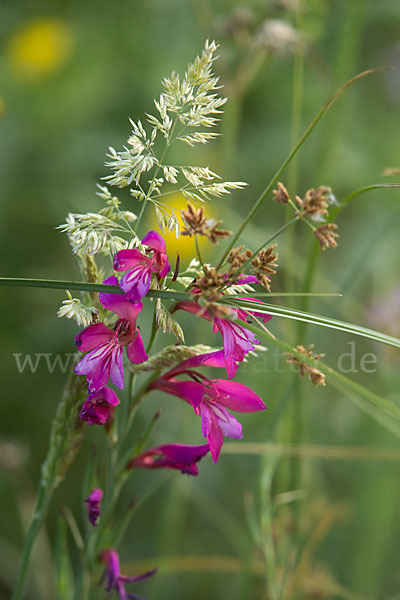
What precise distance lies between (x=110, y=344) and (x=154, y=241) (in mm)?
112

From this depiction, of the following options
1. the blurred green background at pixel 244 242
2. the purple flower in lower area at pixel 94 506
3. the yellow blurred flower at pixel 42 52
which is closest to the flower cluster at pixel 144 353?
the purple flower in lower area at pixel 94 506

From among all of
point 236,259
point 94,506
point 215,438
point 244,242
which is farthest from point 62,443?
point 244,242

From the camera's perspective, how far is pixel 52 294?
1809 mm

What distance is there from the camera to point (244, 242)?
1543 millimetres

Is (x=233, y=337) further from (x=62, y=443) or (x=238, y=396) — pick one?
(x=62, y=443)

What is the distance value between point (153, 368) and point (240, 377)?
3.58ft

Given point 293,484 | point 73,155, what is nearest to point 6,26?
point 73,155

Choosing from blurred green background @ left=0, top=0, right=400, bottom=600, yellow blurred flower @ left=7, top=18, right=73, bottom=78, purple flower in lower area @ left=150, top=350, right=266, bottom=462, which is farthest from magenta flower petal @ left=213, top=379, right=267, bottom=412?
yellow blurred flower @ left=7, top=18, right=73, bottom=78

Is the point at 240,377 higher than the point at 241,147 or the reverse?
the reverse

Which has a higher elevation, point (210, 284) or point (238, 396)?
point (210, 284)

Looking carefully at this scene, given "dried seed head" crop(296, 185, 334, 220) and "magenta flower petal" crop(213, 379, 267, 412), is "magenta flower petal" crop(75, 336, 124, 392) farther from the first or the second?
"dried seed head" crop(296, 185, 334, 220)

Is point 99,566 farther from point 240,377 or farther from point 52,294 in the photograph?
point 52,294

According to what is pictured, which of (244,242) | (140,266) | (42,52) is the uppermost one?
(42,52)

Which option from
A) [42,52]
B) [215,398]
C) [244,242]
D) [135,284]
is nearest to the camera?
[135,284]
